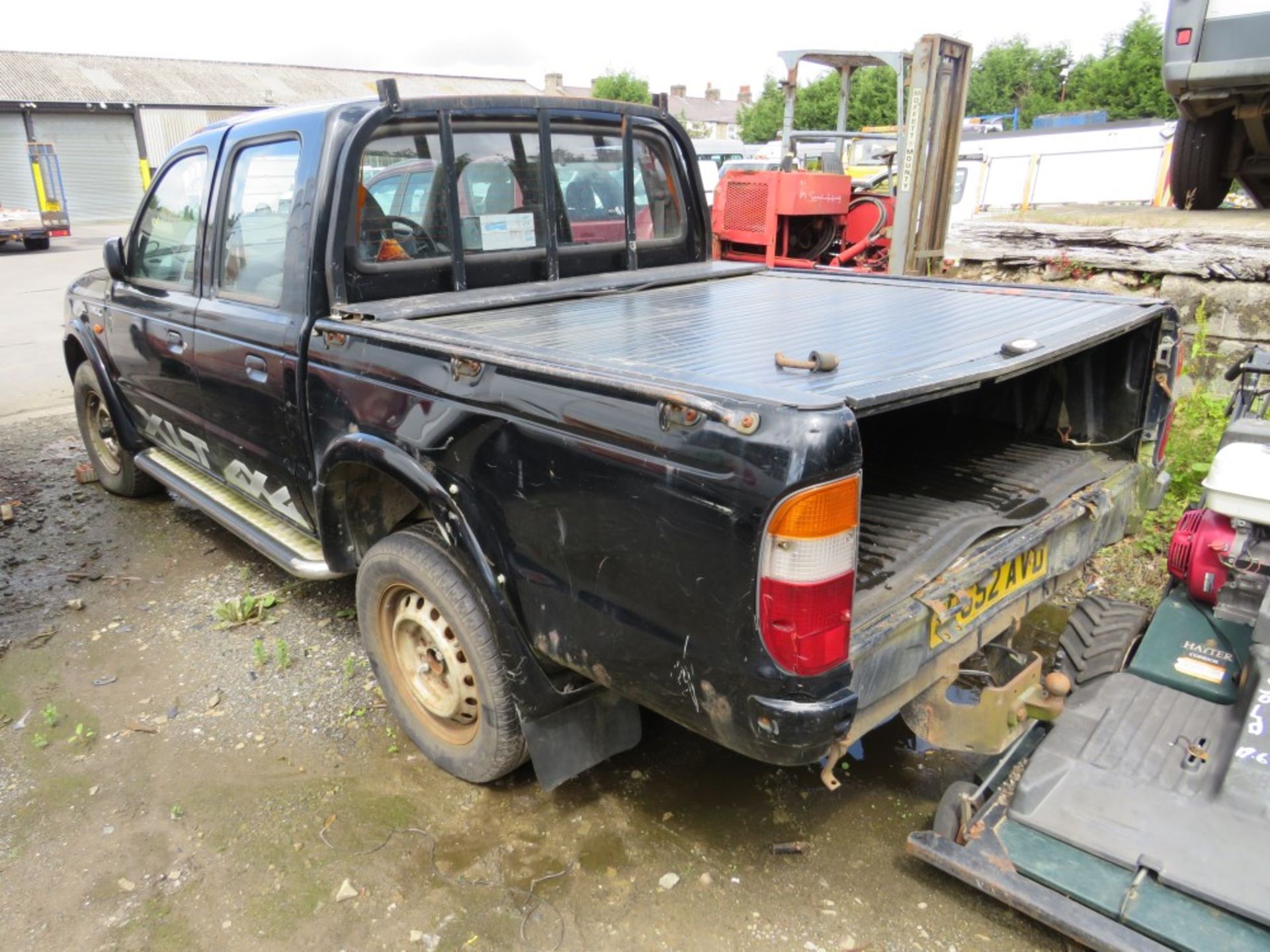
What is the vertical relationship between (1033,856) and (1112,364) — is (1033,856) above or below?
below

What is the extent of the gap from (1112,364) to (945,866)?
75.5 inches

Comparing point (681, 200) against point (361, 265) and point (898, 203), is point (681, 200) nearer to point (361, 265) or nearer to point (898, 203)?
point (361, 265)

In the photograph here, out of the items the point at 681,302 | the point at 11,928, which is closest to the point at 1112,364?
the point at 681,302

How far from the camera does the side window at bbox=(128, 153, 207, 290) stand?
3822 millimetres

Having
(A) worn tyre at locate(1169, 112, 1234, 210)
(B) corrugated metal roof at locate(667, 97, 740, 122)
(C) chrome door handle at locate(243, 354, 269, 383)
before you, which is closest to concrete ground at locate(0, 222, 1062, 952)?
(C) chrome door handle at locate(243, 354, 269, 383)

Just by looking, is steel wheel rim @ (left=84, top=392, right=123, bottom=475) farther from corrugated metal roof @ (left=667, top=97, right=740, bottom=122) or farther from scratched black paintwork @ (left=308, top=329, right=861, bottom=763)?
corrugated metal roof @ (left=667, top=97, right=740, bottom=122)

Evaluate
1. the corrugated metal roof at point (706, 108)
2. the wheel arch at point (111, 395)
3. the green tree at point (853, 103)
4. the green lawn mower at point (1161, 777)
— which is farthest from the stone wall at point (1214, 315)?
the corrugated metal roof at point (706, 108)

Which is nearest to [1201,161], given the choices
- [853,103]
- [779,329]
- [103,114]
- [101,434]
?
[779,329]

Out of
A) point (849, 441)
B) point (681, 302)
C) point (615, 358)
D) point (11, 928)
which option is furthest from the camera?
point (681, 302)

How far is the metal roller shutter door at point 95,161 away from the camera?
33.7 meters

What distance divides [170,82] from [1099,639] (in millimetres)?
45649

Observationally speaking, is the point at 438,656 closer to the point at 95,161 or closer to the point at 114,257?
the point at 114,257

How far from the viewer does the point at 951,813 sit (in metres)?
2.41

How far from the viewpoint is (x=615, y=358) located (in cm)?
221
